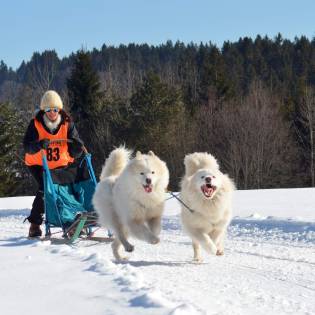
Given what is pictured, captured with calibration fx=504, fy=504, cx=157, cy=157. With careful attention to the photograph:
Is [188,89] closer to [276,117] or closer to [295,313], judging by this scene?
[276,117]

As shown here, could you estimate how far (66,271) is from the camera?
12.7ft

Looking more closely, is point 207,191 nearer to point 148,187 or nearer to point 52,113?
point 148,187

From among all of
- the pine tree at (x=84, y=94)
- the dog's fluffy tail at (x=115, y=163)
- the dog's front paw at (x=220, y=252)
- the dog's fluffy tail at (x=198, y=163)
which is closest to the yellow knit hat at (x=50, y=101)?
the dog's fluffy tail at (x=115, y=163)

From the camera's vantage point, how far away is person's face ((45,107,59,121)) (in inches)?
246

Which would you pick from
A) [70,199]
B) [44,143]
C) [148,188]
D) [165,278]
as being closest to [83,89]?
[70,199]

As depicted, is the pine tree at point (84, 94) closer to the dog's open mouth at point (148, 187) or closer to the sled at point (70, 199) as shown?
the sled at point (70, 199)

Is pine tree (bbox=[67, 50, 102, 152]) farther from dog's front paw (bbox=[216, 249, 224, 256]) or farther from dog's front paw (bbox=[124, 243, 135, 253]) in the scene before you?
dog's front paw (bbox=[124, 243, 135, 253])

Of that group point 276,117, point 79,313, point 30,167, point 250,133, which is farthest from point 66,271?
point 276,117

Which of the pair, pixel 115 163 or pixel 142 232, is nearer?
pixel 142 232

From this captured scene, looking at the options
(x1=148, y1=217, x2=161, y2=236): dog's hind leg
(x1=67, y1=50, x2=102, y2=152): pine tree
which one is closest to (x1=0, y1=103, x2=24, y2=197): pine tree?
(x1=67, y1=50, x2=102, y2=152): pine tree

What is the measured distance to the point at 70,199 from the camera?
631 cm

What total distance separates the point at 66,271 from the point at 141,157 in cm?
170

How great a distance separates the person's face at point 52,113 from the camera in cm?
624

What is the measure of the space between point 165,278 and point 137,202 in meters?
1.09
